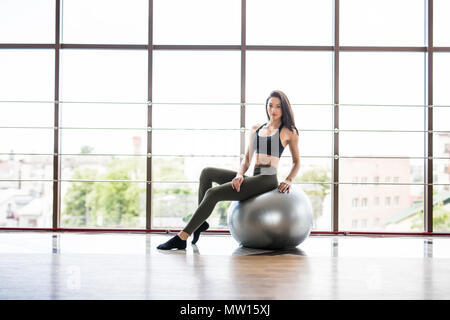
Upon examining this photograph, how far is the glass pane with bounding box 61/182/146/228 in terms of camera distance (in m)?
3.75

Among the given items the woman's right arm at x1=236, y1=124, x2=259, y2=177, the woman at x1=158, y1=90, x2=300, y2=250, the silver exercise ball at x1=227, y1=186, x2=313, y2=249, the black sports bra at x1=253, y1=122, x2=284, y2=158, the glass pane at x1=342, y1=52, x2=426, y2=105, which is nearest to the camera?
the silver exercise ball at x1=227, y1=186, x2=313, y2=249

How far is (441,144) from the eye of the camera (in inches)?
144

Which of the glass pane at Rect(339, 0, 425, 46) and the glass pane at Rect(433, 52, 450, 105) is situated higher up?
the glass pane at Rect(339, 0, 425, 46)

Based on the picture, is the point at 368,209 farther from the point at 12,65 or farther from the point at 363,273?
the point at 12,65

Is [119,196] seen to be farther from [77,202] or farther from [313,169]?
[313,169]

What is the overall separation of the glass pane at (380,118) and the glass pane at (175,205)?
1439mm

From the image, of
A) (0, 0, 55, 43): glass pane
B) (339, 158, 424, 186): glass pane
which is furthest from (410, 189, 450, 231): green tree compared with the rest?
(0, 0, 55, 43): glass pane

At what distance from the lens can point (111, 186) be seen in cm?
382

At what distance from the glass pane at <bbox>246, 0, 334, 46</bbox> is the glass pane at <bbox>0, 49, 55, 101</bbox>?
6.34 ft

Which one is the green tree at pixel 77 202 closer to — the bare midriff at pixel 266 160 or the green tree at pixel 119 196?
the green tree at pixel 119 196

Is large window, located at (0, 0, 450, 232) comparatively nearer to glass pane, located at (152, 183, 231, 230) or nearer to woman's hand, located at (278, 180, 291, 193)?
glass pane, located at (152, 183, 231, 230)

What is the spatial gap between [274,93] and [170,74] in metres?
1.40
